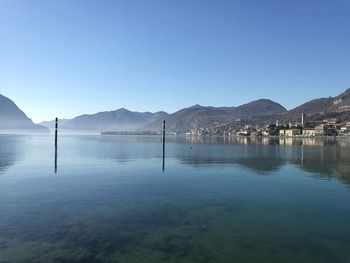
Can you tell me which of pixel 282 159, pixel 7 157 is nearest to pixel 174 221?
pixel 282 159

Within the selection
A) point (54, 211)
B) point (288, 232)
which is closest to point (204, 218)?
point (288, 232)

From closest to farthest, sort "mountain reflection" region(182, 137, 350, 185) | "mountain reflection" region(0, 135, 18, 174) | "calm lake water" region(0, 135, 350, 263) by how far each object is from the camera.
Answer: "calm lake water" region(0, 135, 350, 263)
"mountain reflection" region(182, 137, 350, 185)
"mountain reflection" region(0, 135, 18, 174)

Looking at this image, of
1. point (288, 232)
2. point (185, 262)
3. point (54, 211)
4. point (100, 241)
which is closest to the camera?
point (185, 262)

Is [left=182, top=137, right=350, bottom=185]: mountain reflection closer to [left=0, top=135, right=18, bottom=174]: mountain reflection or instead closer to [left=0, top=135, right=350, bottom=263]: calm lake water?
[left=0, top=135, right=350, bottom=263]: calm lake water

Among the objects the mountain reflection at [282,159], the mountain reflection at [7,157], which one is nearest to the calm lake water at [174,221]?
the mountain reflection at [282,159]

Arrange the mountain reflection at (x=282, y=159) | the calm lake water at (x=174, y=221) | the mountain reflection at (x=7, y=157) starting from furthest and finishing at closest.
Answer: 1. the mountain reflection at (x=7, y=157)
2. the mountain reflection at (x=282, y=159)
3. the calm lake water at (x=174, y=221)

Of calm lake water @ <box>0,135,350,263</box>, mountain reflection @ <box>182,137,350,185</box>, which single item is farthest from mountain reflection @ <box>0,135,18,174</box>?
mountain reflection @ <box>182,137,350,185</box>

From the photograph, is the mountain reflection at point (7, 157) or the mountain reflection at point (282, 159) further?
the mountain reflection at point (7, 157)

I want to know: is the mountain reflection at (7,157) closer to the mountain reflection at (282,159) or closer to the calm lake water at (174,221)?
the calm lake water at (174,221)

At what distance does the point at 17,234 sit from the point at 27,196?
11685mm

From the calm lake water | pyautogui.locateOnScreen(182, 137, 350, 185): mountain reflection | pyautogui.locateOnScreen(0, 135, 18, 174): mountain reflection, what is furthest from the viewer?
pyautogui.locateOnScreen(0, 135, 18, 174): mountain reflection

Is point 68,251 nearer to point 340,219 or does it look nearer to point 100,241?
point 100,241

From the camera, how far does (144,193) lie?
99.4ft

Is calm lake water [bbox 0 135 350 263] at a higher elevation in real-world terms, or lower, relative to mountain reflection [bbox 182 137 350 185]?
lower
